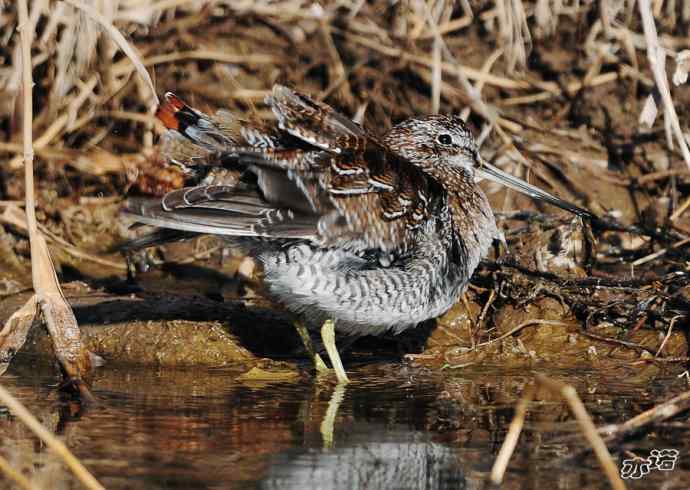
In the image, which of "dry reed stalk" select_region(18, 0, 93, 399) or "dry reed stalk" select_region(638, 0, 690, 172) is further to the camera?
"dry reed stalk" select_region(638, 0, 690, 172)

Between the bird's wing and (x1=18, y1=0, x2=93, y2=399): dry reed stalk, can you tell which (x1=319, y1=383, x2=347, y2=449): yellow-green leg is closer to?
the bird's wing

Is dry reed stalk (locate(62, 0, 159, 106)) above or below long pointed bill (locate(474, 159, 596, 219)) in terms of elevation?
above

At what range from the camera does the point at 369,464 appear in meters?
3.70

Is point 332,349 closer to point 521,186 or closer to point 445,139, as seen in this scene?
point 445,139

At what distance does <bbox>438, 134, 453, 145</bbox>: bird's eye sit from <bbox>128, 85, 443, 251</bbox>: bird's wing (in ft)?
2.08

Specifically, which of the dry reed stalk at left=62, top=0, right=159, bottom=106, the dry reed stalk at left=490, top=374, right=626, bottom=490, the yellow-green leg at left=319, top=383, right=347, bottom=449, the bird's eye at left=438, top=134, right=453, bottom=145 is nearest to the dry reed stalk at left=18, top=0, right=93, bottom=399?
the dry reed stalk at left=62, top=0, right=159, bottom=106

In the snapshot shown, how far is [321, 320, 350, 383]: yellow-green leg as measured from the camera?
498 centimetres

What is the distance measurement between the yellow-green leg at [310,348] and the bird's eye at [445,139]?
111cm

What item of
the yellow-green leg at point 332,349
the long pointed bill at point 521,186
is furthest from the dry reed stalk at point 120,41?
the long pointed bill at point 521,186

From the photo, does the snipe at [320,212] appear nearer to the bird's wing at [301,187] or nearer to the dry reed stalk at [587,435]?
the bird's wing at [301,187]

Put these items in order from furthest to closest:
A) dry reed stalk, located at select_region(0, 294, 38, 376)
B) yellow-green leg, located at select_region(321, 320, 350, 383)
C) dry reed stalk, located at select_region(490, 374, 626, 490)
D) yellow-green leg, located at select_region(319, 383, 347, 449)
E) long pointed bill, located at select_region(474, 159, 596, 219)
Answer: long pointed bill, located at select_region(474, 159, 596, 219) < yellow-green leg, located at select_region(321, 320, 350, 383) < dry reed stalk, located at select_region(0, 294, 38, 376) < yellow-green leg, located at select_region(319, 383, 347, 449) < dry reed stalk, located at select_region(490, 374, 626, 490)

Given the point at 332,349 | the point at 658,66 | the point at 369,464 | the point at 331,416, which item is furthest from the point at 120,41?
the point at 658,66

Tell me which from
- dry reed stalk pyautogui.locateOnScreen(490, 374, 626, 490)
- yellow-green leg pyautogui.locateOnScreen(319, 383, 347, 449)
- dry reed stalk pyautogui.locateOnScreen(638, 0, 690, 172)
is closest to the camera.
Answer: dry reed stalk pyautogui.locateOnScreen(490, 374, 626, 490)

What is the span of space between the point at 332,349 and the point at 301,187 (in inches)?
32.0
